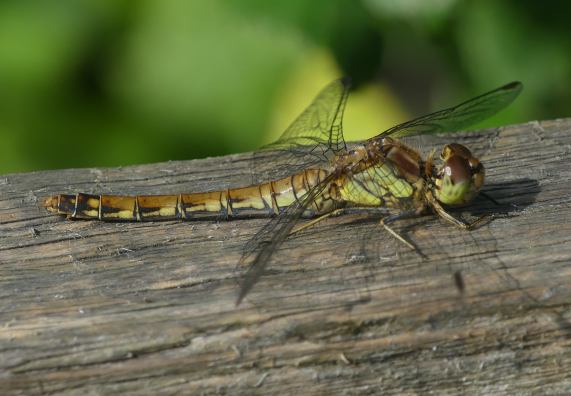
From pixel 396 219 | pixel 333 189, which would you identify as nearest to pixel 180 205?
pixel 333 189

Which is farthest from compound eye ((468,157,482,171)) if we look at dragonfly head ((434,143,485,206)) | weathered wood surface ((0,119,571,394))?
weathered wood surface ((0,119,571,394))

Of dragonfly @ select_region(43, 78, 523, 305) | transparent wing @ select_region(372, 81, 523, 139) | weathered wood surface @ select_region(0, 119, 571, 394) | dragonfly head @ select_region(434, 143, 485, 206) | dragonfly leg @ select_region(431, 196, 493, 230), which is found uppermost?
transparent wing @ select_region(372, 81, 523, 139)

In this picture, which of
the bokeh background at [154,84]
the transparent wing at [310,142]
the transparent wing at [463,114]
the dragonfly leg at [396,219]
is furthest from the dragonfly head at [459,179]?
the bokeh background at [154,84]

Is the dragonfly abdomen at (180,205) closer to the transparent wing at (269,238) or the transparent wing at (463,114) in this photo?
the transparent wing at (269,238)

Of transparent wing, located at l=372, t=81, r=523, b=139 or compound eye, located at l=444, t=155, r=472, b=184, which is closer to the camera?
compound eye, located at l=444, t=155, r=472, b=184

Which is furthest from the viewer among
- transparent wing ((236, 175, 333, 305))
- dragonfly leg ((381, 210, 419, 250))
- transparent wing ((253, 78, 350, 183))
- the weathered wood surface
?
transparent wing ((253, 78, 350, 183))

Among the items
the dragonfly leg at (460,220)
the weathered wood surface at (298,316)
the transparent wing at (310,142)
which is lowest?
the weathered wood surface at (298,316)

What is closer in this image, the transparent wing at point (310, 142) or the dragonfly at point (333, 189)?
the dragonfly at point (333, 189)

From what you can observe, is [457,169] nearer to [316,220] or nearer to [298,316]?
[316,220]

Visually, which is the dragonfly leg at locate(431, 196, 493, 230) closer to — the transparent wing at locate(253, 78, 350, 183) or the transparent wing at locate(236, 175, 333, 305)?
the transparent wing at locate(236, 175, 333, 305)
